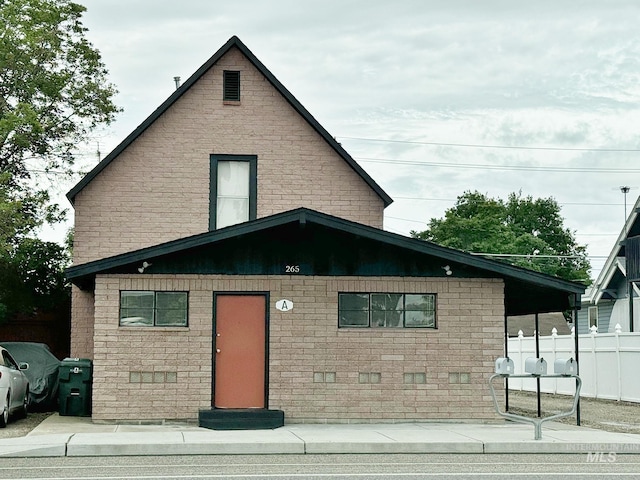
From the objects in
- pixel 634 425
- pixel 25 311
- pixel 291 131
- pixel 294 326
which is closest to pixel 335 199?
pixel 291 131

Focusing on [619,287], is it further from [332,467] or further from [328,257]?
[332,467]

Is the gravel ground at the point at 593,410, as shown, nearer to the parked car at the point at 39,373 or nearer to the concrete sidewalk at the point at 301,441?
the concrete sidewalk at the point at 301,441

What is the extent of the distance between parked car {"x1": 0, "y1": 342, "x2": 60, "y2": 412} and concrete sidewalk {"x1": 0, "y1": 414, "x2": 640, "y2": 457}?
17.2 feet

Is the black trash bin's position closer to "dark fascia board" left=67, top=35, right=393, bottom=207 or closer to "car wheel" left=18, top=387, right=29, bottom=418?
"car wheel" left=18, top=387, right=29, bottom=418

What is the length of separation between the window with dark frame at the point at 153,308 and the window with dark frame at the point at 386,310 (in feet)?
10.2

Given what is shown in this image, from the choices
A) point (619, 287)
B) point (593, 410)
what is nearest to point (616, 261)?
point (619, 287)

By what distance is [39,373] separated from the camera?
2422cm

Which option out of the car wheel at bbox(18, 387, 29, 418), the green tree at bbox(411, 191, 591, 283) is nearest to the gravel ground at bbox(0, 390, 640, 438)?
the car wheel at bbox(18, 387, 29, 418)

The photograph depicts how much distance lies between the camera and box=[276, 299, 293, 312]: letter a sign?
19844mm

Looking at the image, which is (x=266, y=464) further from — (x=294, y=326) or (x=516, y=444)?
(x=294, y=326)

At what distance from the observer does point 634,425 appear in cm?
2070

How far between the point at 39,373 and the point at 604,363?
15.2 metres

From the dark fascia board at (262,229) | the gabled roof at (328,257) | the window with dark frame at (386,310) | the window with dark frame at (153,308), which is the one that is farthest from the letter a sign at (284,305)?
the window with dark frame at (153,308)

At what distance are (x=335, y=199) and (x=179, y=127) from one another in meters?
4.19
